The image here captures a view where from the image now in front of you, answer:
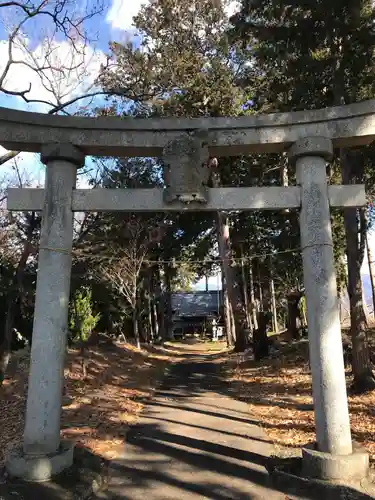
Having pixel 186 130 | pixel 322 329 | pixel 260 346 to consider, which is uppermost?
pixel 186 130

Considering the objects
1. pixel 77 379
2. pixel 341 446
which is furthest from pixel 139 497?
pixel 77 379

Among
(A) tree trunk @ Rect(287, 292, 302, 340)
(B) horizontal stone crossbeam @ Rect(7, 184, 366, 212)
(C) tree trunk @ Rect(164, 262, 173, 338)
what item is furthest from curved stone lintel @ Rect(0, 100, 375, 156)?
(C) tree trunk @ Rect(164, 262, 173, 338)

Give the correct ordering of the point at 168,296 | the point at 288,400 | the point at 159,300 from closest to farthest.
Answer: the point at 288,400 → the point at 159,300 → the point at 168,296

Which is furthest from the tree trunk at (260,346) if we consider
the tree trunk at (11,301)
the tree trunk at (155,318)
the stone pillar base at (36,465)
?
the tree trunk at (155,318)

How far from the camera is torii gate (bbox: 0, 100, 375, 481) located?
213 inches

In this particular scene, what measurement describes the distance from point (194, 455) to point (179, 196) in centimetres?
367

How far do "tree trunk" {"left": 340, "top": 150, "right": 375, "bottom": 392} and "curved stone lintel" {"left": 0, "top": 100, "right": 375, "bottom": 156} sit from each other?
3.78 meters

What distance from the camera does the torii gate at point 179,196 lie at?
541cm

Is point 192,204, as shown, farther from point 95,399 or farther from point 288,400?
point 95,399

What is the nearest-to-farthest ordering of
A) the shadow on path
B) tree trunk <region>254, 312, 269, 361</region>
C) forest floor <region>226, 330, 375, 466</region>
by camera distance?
the shadow on path < forest floor <region>226, 330, 375, 466</region> < tree trunk <region>254, 312, 269, 361</region>

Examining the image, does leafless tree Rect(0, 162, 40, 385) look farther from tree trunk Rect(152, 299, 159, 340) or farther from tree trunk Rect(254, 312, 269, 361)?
tree trunk Rect(152, 299, 159, 340)

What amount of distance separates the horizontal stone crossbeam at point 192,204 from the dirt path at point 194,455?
3.42 metres

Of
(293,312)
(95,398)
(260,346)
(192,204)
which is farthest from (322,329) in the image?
(293,312)

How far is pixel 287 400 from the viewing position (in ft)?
32.2
